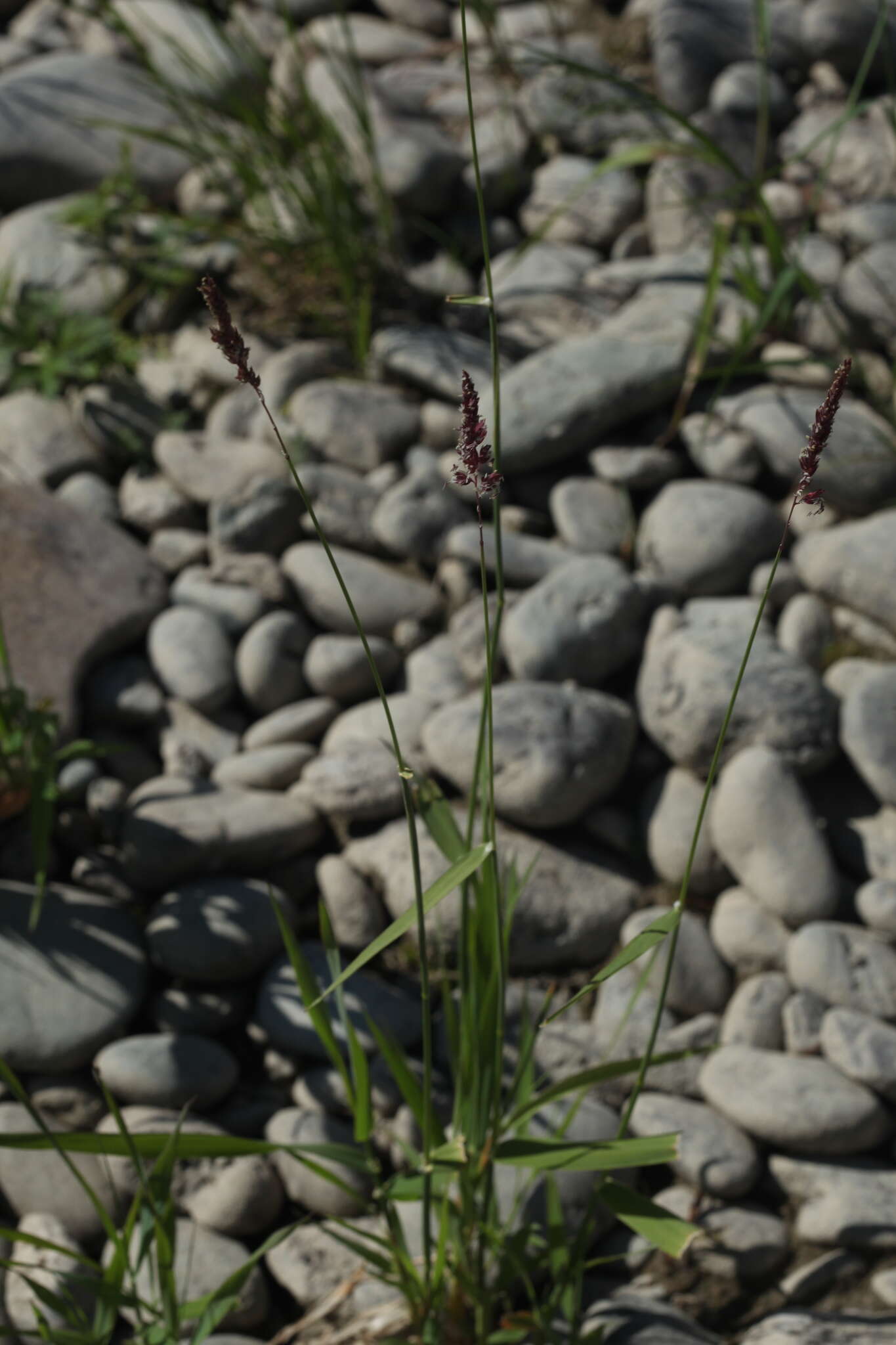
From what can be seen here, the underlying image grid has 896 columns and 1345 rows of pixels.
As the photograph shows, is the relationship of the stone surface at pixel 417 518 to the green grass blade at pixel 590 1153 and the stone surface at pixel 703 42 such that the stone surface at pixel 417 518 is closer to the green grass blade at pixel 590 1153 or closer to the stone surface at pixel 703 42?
the stone surface at pixel 703 42

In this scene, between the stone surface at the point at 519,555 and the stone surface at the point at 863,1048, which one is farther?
the stone surface at the point at 519,555

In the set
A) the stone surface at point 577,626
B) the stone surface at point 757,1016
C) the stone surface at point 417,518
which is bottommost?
the stone surface at point 757,1016

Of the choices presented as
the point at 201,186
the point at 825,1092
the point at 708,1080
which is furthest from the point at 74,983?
the point at 201,186

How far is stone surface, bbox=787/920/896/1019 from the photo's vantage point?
7.14 ft

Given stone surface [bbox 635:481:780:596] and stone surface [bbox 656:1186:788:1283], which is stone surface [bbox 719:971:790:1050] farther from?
stone surface [bbox 635:481:780:596]

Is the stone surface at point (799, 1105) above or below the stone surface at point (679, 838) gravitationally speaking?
below

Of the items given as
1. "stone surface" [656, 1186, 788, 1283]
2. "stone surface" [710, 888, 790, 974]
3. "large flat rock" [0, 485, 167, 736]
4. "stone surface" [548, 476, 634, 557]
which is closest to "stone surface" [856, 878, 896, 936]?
"stone surface" [710, 888, 790, 974]

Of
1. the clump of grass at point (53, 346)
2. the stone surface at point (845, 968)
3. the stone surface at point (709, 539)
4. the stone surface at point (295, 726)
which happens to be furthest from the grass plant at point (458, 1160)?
the clump of grass at point (53, 346)

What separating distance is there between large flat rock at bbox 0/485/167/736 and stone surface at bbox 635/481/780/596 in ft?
4.00

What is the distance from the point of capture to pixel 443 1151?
139cm

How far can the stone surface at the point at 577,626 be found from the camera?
8.57 feet

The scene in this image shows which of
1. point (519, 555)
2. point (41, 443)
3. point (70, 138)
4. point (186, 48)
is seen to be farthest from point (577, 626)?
point (186, 48)

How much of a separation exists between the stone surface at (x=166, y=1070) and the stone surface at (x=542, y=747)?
0.73 m

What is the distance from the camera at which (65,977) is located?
219 cm
